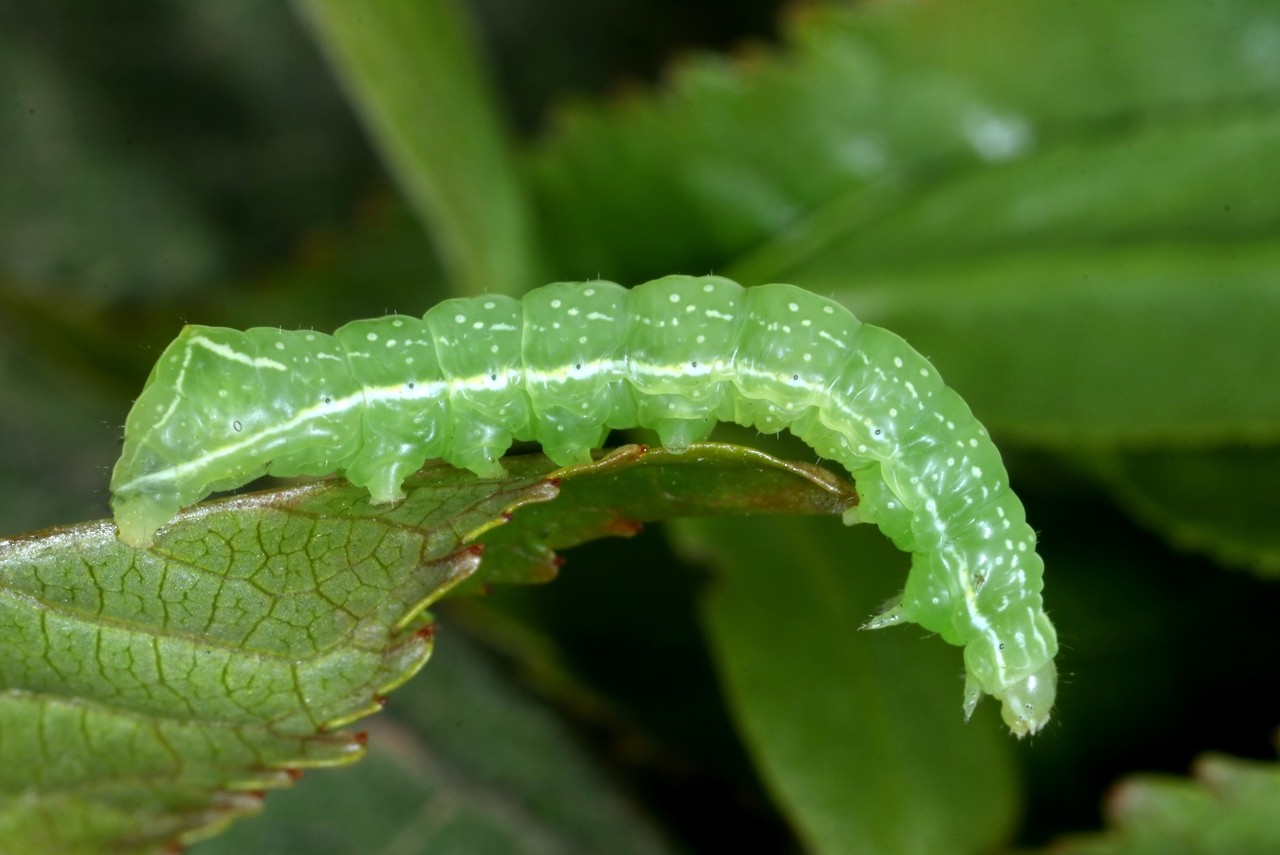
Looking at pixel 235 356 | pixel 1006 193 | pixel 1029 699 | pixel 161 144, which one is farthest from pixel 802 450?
pixel 161 144

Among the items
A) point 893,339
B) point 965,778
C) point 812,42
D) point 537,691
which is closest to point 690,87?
point 812,42

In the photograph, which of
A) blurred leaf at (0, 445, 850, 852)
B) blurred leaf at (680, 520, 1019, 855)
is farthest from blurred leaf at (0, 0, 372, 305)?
blurred leaf at (0, 445, 850, 852)

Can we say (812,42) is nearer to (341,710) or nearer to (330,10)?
(330,10)

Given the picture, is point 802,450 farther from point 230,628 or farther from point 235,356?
point 230,628

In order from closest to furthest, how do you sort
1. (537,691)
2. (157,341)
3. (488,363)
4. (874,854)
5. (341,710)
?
1. (341,710)
2. (488,363)
3. (874,854)
4. (537,691)
5. (157,341)

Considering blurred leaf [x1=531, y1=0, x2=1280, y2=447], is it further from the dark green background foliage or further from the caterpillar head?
the caterpillar head

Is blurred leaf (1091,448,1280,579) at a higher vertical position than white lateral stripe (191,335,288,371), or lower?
lower
